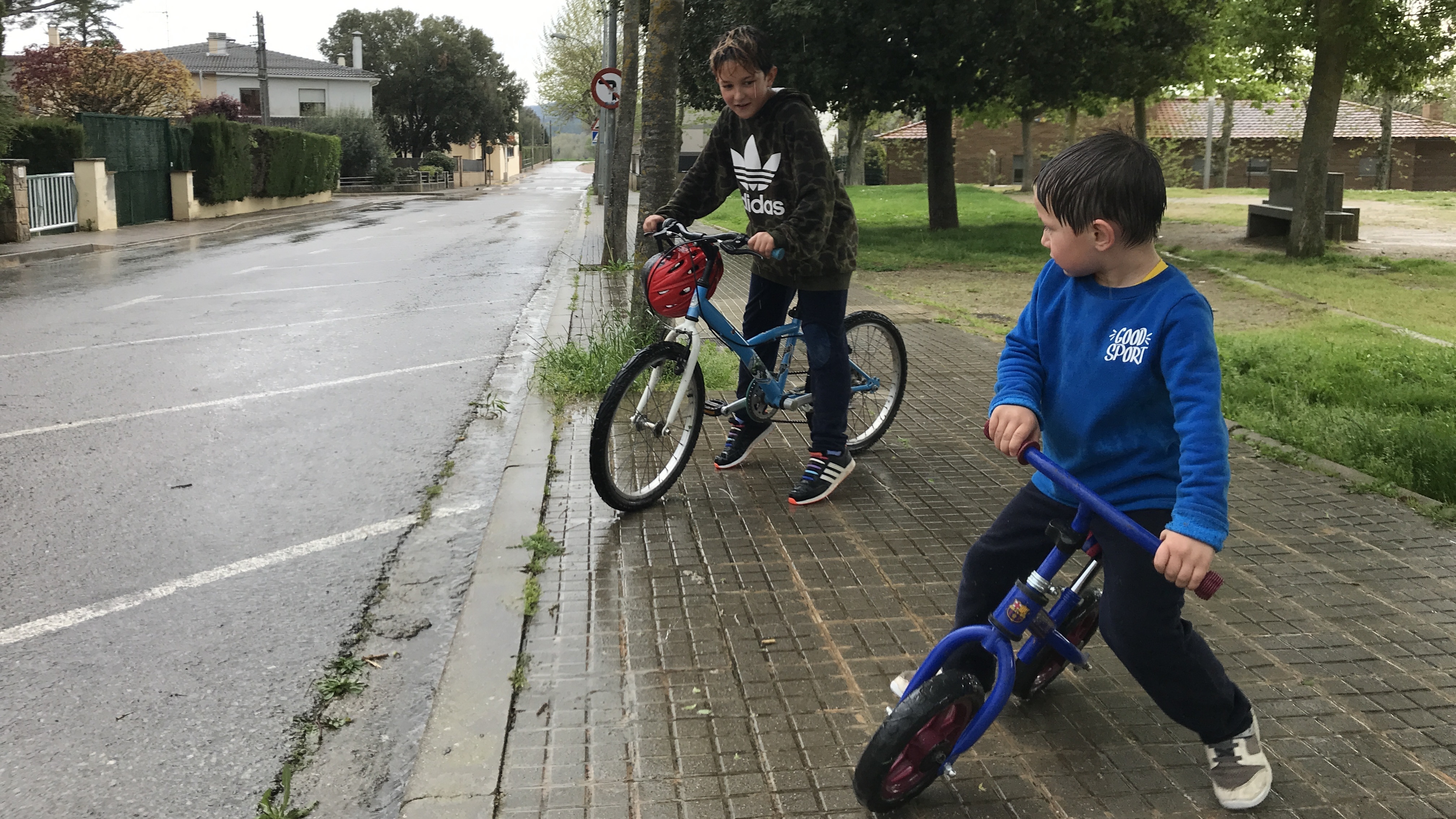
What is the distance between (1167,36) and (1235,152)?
48.3 metres

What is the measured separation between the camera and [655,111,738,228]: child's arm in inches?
206

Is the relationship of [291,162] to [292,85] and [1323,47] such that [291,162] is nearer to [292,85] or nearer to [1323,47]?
[1323,47]

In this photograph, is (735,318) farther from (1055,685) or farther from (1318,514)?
(1055,685)

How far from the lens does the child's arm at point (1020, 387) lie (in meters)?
2.56

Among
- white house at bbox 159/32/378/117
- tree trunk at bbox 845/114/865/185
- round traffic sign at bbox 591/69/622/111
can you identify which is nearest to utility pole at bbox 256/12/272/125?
white house at bbox 159/32/378/117

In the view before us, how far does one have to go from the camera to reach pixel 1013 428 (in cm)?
256

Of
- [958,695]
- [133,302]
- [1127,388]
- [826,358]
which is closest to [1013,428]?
[1127,388]

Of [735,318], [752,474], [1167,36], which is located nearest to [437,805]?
[752,474]

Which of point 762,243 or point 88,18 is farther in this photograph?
point 88,18

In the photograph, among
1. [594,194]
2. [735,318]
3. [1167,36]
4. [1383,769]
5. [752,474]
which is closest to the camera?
Result: [1383,769]

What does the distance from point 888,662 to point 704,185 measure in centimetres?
257

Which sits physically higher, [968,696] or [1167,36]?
[1167,36]

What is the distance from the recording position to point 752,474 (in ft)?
18.5

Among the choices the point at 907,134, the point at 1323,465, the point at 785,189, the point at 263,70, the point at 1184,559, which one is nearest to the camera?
the point at 1184,559
